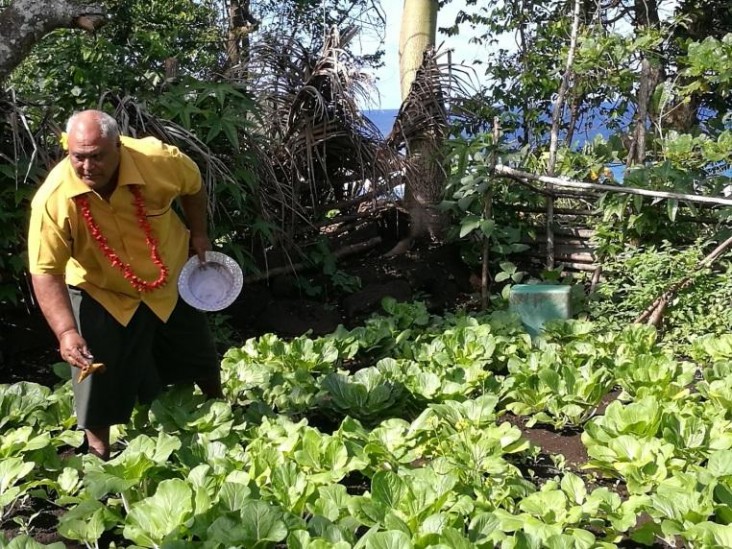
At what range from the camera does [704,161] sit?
17.2ft

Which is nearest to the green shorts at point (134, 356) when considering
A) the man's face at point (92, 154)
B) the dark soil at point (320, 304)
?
the man's face at point (92, 154)

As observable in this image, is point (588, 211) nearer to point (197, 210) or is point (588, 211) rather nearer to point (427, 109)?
point (427, 109)

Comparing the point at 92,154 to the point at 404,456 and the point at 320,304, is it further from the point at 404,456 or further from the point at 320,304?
the point at 320,304

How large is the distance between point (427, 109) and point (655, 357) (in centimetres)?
317

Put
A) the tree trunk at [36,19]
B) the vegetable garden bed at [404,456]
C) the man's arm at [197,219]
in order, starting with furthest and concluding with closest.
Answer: the tree trunk at [36,19]
the man's arm at [197,219]
the vegetable garden bed at [404,456]

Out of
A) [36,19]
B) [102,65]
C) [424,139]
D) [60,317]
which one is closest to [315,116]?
[424,139]

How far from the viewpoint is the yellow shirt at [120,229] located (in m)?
2.59

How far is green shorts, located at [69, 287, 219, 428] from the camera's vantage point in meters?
2.86

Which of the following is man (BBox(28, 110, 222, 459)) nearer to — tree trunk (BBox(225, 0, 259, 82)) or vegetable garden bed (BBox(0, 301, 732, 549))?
vegetable garden bed (BBox(0, 301, 732, 549))

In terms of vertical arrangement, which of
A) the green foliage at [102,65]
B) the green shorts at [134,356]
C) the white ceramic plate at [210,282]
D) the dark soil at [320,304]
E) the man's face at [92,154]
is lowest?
the dark soil at [320,304]

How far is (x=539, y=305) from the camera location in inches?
195

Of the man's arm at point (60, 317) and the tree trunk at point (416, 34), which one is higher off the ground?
the tree trunk at point (416, 34)

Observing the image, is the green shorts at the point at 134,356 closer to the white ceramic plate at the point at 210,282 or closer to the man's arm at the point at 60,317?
the white ceramic plate at the point at 210,282

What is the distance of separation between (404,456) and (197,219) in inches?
50.9
